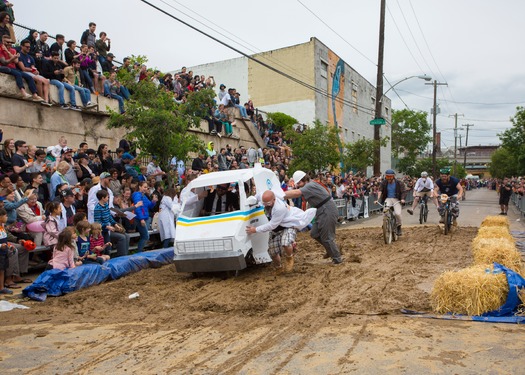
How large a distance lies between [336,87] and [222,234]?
125 feet

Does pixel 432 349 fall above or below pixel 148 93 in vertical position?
below

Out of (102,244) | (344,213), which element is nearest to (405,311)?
(102,244)

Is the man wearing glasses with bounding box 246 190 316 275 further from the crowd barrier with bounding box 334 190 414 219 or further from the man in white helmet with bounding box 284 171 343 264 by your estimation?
the crowd barrier with bounding box 334 190 414 219

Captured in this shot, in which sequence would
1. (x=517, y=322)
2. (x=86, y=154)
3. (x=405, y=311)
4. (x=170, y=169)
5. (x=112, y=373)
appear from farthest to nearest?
(x=170, y=169)
(x=86, y=154)
(x=405, y=311)
(x=517, y=322)
(x=112, y=373)

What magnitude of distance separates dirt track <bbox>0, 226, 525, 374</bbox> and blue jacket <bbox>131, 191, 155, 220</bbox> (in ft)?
8.40

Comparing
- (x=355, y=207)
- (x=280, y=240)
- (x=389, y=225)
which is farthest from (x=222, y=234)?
(x=355, y=207)

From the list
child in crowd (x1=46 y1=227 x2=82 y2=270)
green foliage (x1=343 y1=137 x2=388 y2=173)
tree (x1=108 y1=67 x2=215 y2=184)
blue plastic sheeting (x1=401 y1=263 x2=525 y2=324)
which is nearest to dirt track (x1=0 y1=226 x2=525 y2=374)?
blue plastic sheeting (x1=401 y1=263 x2=525 y2=324)

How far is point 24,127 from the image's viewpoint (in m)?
13.7

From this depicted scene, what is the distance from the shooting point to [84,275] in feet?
28.5

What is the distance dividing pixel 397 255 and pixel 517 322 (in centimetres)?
547

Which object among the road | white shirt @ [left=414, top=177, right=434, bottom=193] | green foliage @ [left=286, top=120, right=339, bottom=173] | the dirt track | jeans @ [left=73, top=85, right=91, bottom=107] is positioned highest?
jeans @ [left=73, top=85, right=91, bottom=107]

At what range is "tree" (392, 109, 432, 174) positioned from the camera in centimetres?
Result: 7631

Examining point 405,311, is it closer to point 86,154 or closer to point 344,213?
point 86,154

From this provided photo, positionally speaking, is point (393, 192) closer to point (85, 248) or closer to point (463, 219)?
point (85, 248)
